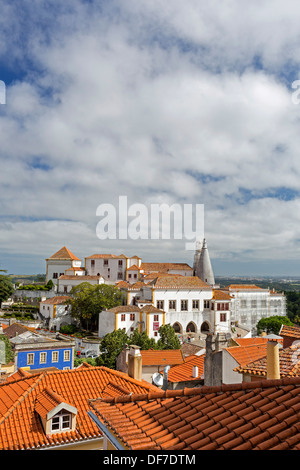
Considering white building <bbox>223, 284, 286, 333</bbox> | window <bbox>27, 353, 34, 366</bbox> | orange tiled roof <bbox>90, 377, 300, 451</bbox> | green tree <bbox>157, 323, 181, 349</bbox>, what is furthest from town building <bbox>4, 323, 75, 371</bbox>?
white building <bbox>223, 284, 286, 333</bbox>

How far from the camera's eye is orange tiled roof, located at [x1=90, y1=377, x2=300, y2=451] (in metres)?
3.05

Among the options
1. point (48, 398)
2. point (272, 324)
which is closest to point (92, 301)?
point (272, 324)

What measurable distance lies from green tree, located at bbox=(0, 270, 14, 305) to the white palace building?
6906 mm

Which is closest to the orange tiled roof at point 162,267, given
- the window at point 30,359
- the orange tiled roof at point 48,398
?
the window at point 30,359

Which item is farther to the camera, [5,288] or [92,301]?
[5,288]

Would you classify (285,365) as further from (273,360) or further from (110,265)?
(110,265)

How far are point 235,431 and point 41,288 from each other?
57540 millimetres

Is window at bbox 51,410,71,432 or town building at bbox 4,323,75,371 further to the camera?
town building at bbox 4,323,75,371

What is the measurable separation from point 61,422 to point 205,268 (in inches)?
2017

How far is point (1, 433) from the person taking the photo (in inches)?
280

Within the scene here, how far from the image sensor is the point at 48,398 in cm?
793

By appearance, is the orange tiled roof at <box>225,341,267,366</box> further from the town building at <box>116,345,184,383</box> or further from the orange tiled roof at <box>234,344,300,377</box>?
the town building at <box>116,345,184,383</box>

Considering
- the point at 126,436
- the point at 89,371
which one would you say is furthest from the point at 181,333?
the point at 126,436

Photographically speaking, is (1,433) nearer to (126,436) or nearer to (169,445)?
(126,436)
